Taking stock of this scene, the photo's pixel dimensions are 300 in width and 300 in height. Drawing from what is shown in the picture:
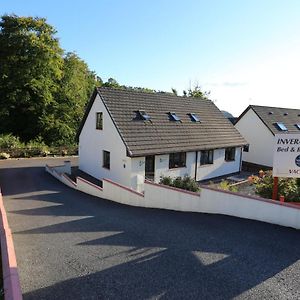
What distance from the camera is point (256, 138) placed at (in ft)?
96.7

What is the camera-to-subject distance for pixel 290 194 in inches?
397

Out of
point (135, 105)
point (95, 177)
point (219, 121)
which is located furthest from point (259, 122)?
point (95, 177)

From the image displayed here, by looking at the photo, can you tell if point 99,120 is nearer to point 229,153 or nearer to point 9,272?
point 229,153

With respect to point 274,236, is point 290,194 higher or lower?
higher

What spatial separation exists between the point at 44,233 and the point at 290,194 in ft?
26.4

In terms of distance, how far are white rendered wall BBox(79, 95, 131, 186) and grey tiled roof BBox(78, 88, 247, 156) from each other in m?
0.67

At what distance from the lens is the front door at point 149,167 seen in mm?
18562

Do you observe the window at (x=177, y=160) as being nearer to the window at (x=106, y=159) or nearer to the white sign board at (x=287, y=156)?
the window at (x=106, y=159)

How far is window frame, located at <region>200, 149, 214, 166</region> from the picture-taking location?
21.6 meters

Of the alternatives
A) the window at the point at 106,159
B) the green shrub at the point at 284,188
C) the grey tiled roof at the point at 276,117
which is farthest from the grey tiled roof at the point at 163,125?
the green shrub at the point at 284,188

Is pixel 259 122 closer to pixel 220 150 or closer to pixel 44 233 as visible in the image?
pixel 220 150

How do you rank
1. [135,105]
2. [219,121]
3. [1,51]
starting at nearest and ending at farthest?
[135,105] < [219,121] < [1,51]

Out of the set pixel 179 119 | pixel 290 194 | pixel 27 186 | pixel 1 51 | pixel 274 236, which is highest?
pixel 1 51

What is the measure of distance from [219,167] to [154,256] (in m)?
17.1
